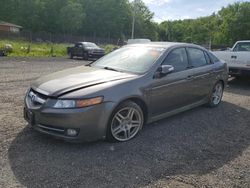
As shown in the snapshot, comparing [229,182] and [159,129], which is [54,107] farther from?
[229,182]

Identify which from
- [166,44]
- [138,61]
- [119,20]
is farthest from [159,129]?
[119,20]

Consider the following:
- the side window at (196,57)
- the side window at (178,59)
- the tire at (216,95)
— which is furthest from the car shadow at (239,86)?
the side window at (178,59)

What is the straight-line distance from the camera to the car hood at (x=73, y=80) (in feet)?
13.4

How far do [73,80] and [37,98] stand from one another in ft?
1.97

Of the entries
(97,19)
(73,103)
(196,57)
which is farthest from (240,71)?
(97,19)

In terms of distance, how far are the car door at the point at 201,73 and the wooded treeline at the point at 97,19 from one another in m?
52.1

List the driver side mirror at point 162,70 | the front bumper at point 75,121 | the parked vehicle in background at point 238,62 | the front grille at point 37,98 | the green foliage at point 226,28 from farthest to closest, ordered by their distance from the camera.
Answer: the green foliage at point 226,28 → the parked vehicle in background at point 238,62 → the driver side mirror at point 162,70 → the front grille at point 37,98 → the front bumper at point 75,121

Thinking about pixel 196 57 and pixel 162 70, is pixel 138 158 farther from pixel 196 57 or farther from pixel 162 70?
pixel 196 57

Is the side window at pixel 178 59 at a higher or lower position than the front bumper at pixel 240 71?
higher

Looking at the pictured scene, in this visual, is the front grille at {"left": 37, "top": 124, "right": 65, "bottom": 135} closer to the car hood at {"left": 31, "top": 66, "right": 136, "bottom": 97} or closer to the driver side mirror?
the car hood at {"left": 31, "top": 66, "right": 136, "bottom": 97}

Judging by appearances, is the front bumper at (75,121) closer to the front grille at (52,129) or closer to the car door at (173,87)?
the front grille at (52,129)

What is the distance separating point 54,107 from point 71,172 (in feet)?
3.07

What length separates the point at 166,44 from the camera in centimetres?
563

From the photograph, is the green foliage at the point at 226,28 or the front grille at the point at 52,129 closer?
the front grille at the point at 52,129
